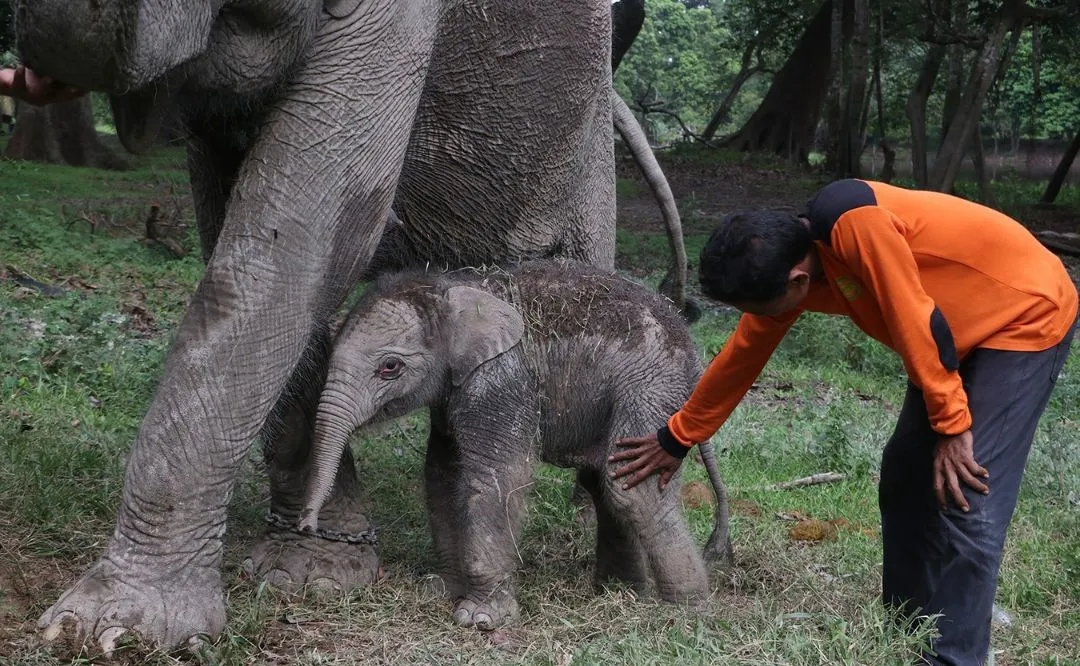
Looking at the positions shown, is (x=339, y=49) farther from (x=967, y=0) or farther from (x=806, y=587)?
(x=967, y=0)

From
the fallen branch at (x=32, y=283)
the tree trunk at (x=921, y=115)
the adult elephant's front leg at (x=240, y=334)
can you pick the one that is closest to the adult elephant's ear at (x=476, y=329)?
the adult elephant's front leg at (x=240, y=334)

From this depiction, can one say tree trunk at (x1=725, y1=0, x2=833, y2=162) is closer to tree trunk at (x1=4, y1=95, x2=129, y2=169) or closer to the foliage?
the foliage

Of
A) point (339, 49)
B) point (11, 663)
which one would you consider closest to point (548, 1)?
point (339, 49)

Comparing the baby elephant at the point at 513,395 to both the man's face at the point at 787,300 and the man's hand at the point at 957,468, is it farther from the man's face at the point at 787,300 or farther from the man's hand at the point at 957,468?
the man's hand at the point at 957,468

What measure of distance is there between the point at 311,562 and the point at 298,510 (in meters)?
0.24

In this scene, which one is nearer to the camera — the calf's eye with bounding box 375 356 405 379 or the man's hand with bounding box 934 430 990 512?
the man's hand with bounding box 934 430 990 512

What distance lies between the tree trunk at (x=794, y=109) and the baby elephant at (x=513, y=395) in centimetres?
2348

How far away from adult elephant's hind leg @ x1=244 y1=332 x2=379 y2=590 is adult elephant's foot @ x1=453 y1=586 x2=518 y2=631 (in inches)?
18.7

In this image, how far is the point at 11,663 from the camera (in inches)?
138

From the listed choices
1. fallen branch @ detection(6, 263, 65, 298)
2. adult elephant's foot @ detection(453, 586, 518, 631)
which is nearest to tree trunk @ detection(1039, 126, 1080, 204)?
fallen branch @ detection(6, 263, 65, 298)

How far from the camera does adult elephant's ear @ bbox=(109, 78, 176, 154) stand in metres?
3.66

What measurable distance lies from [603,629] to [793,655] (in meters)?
0.74

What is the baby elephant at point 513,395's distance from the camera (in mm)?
4422

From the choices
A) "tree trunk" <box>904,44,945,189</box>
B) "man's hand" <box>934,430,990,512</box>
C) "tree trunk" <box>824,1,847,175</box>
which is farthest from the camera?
"tree trunk" <box>824,1,847,175</box>
